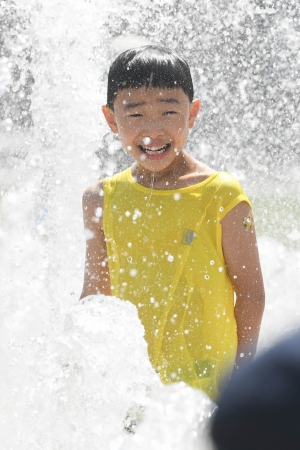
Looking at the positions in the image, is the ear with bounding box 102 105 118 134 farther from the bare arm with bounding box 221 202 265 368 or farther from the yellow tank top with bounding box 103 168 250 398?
the bare arm with bounding box 221 202 265 368

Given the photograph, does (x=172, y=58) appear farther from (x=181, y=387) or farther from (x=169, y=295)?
(x=181, y=387)

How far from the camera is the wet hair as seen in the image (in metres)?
1.96

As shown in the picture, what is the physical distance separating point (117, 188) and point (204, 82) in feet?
19.2

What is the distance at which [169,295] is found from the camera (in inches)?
72.6

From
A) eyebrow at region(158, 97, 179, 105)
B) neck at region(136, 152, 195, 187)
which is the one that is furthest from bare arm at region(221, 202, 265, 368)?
eyebrow at region(158, 97, 179, 105)

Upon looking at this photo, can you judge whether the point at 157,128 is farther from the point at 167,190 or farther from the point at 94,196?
the point at 94,196

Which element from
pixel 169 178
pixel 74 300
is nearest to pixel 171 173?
pixel 169 178

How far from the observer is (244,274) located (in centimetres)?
182

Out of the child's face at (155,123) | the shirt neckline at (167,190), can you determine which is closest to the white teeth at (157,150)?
the child's face at (155,123)

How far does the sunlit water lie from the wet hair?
603 millimetres

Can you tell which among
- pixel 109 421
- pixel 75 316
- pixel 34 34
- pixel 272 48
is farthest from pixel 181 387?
pixel 272 48

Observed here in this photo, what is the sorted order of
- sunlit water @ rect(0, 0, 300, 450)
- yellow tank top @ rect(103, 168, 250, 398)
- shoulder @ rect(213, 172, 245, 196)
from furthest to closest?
shoulder @ rect(213, 172, 245, 196) < yellow tank top @ rect(103, 168, 250, 398) < sunlit water @ rect(0, 0, 300, 450)

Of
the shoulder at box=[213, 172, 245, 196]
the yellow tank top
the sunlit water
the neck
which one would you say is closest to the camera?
the sunlit water

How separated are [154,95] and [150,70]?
0.24ft
